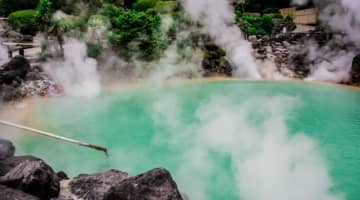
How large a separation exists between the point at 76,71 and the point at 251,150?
27.7 feet

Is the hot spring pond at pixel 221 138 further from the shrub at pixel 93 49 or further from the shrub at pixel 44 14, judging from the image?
the shrub at pixel 44 14

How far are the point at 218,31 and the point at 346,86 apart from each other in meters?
5.86

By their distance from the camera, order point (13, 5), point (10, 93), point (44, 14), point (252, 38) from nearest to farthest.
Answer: point (10, 93) → point (44, 14) → point (252, 38) → point (13, 5)

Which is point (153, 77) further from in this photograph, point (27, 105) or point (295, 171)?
point (295, 171)

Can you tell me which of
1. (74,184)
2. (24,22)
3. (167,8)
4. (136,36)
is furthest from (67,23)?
(74,184)

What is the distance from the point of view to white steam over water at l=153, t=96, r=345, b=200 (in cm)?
862

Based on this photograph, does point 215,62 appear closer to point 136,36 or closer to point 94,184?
point 136,36

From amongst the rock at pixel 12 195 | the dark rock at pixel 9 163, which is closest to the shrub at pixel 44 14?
the dark rock at pixel 9 163

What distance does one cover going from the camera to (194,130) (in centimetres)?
1167

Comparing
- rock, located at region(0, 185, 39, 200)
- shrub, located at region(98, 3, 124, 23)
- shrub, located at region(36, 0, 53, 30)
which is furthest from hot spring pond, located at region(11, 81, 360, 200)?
shrub, located at region(98, 3, 124, 23)

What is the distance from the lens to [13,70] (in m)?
15.1

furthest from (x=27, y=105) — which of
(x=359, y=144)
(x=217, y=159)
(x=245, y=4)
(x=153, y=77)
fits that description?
(x=245, y=4)

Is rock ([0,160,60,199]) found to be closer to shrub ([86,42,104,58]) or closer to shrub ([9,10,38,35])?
shrub ([86,42,104,58])

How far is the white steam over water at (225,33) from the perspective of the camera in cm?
1900
